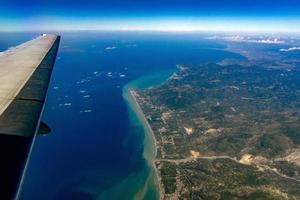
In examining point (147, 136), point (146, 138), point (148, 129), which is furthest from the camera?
point (148, 129)

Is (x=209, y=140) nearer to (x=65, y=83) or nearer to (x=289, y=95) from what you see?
(x=289, y=95)

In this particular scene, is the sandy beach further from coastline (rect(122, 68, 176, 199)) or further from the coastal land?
the coastal land

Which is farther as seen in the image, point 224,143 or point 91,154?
point 224,143

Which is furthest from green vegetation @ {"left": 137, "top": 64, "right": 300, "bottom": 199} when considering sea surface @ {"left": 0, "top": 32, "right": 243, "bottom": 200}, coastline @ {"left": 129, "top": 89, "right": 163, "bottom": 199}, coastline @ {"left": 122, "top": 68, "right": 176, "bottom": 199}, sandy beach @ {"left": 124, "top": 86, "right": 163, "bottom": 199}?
sea surface @ {"left": 0, "top": 32, "right": 243, "bottom": 200}

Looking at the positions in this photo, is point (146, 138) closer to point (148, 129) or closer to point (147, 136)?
point (147, 136)

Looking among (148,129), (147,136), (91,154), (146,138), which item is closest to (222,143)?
(147,136)

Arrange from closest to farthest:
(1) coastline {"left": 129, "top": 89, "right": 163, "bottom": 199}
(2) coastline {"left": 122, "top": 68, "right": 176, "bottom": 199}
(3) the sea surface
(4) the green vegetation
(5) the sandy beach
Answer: (3) the sea surface
(2) coastline {"left": 122, "top": 68, "right": 176, "bottom": 199}
(1) coastline {"left": 129, "top": 89, "right": 163, "bottom": 199}
(4) the green vegetation
(5) the sandy beach

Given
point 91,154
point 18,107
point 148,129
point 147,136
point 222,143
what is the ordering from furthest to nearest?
point 148,129
point 222,143
point 147,136
point 91,154
point 18,107
